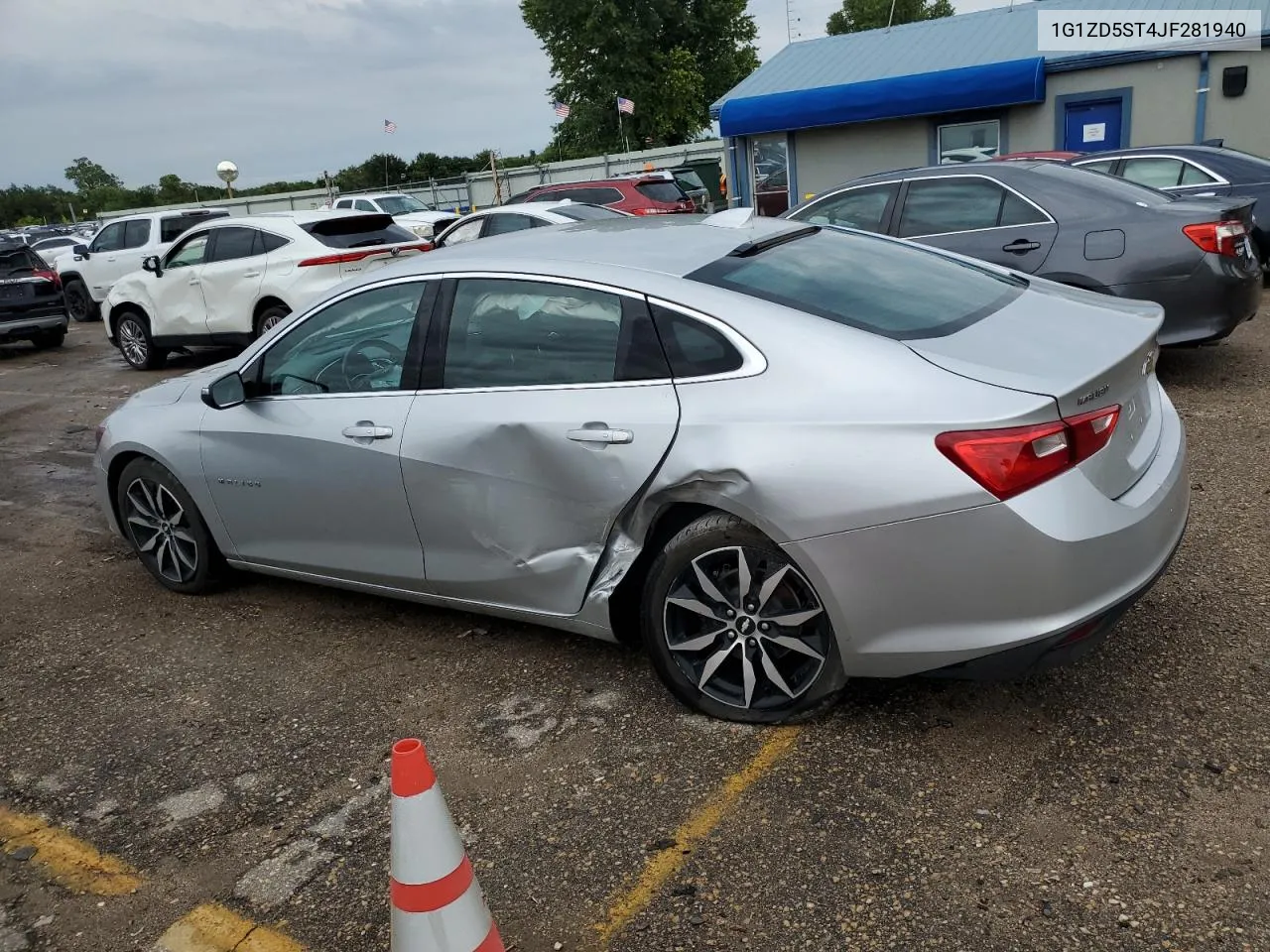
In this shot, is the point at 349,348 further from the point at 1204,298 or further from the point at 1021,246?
the point at 1204,298

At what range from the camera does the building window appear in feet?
61.3

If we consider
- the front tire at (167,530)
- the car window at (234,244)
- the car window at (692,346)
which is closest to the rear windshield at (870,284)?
the car window at (692,346)

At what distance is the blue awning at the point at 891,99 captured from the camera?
57.9ft

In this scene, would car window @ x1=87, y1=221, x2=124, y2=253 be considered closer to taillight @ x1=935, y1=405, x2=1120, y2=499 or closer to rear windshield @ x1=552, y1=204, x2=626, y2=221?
rear windshield @ x1=552, y1=204, x2=626, y2=221

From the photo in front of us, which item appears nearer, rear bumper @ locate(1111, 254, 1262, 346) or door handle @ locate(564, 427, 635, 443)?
door handle @ locate(564, 427, 635, 443)

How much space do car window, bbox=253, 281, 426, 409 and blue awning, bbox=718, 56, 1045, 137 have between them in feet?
54.2

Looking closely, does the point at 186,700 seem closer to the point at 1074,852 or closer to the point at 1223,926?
the point at 1074,852

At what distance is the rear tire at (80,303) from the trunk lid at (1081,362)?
17789 millimetres

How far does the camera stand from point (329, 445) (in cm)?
397

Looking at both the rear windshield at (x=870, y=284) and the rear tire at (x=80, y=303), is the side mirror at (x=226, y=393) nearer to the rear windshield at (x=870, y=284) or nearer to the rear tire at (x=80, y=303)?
the rear windshield at (x=870, y=284)

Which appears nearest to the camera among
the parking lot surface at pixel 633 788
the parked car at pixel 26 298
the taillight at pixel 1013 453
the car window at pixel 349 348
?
the parking lot surface at pixel 633 788

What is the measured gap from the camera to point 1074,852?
2.61 meters

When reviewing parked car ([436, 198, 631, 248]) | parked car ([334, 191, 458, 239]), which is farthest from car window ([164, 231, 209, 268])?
parked car ([334, 191, 458, 239])

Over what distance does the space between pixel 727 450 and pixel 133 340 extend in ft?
35.8
